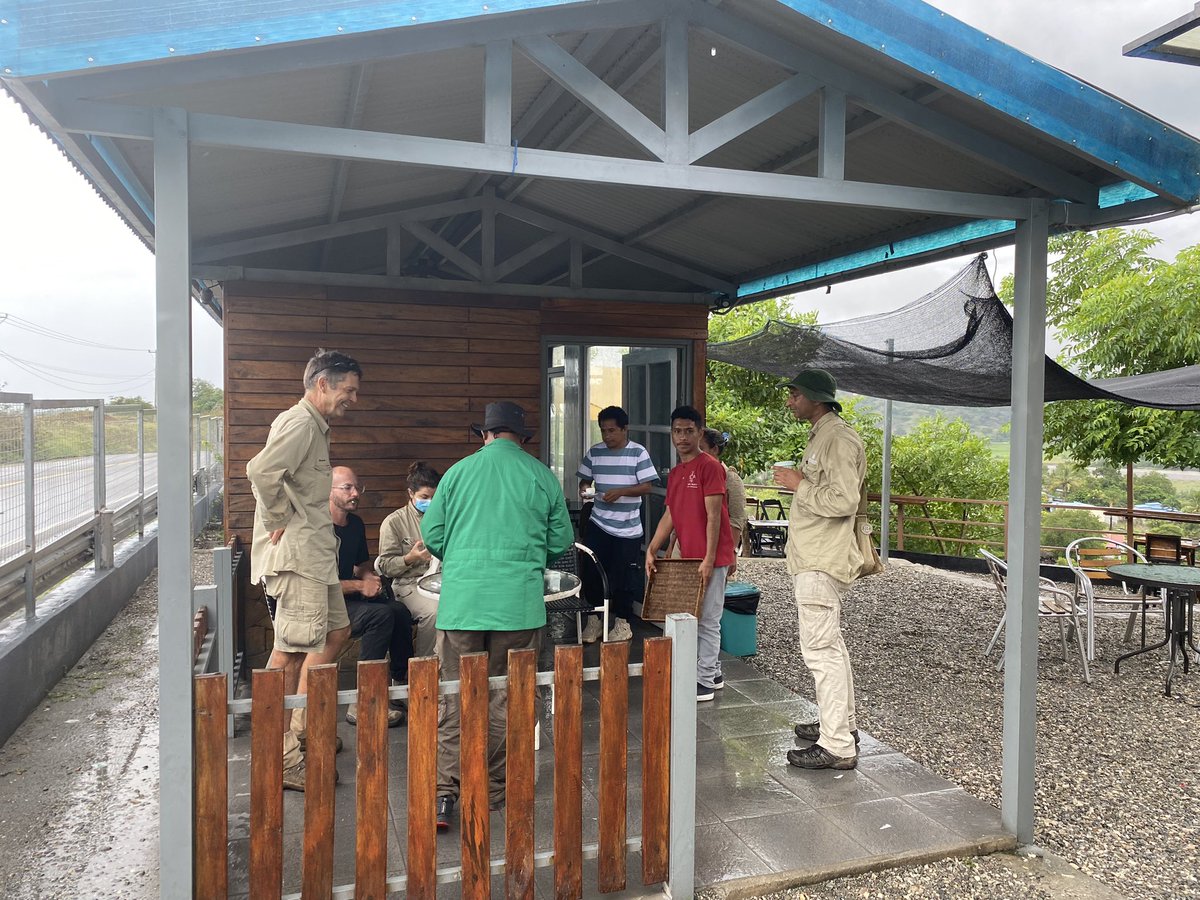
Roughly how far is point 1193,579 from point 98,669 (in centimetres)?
697

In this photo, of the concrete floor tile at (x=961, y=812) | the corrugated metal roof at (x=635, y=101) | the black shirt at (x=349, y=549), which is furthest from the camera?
the black shirt at (x=349, y=549)

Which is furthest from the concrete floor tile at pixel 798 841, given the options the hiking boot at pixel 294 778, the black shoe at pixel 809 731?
the hiking boot at pixel 294 778

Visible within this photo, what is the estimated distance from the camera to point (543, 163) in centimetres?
275

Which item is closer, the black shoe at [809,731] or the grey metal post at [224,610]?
the grey metal post at [224,610]

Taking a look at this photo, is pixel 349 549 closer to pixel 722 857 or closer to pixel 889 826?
pixel 722 857

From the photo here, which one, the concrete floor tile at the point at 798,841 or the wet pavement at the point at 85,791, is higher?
the concrete floor tile at the point at 798,841

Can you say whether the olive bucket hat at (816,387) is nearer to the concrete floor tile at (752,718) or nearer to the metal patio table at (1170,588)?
the concrete floor tile at (752,718)

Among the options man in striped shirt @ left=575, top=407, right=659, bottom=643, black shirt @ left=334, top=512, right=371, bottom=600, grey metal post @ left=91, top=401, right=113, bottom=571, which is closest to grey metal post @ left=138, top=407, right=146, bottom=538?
grey metal post @ left=91, top=401, right=113, bottom=571

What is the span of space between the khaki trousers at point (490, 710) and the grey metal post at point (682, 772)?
0.64m

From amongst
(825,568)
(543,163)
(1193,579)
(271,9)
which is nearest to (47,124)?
(271,9)

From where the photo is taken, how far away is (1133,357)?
45.9ft

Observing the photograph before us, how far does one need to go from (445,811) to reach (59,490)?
A: 4332mm

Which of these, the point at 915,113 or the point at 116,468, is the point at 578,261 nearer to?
the point at 915,113

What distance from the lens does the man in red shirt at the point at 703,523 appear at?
4.55m
